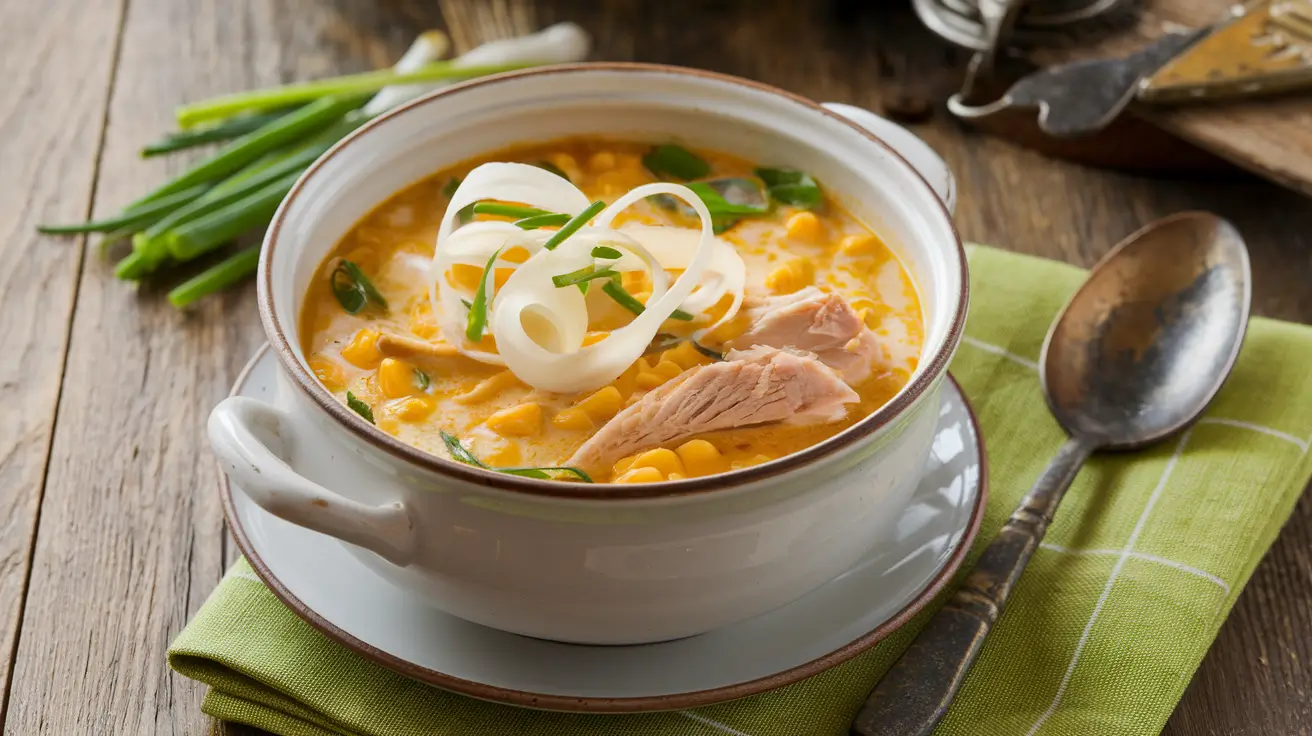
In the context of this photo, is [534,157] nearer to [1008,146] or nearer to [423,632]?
[423,632]

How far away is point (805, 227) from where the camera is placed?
233 cm

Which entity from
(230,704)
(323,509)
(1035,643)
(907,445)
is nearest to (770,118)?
(907,445)

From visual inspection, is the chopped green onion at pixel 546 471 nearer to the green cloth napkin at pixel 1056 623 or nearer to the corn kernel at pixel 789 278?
the green cloth napkin at pixel 1056 623

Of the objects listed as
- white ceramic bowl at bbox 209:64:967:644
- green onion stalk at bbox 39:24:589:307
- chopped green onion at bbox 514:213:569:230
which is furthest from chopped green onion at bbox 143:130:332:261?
chopped green onion at bbox 514:213:569:230

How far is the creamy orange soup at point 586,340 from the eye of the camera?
1.90m

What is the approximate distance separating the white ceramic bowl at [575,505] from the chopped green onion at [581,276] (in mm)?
387

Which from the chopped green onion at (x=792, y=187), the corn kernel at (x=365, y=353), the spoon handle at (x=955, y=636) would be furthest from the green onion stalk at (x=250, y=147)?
the spoon handle at (x=955, y=636)

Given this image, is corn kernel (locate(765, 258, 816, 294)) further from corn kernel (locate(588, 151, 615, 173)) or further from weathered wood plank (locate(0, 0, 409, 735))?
weathered wood plank (locate(0, 0, 409, 735))

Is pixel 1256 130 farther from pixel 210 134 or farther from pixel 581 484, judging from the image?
pixel 210 134

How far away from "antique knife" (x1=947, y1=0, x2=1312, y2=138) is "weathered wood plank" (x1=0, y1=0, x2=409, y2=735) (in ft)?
5.89

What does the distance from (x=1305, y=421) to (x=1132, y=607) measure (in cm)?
61

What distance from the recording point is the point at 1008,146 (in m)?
3.40

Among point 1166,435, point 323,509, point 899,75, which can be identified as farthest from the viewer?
point 899,75

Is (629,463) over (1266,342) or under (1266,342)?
over
